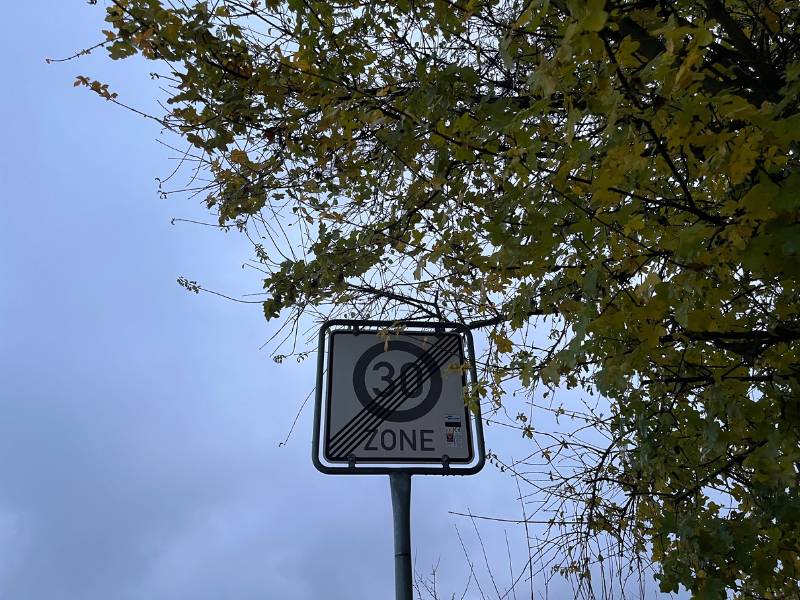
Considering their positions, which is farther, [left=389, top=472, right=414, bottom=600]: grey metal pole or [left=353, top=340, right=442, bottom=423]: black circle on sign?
[left=353, top=340, right=442, bottom=423]: black circle on sign

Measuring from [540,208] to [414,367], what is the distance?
2.58 ft

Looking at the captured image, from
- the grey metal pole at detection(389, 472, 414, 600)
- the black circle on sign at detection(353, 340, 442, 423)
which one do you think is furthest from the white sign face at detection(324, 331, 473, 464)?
Answer: the grey metal pole at detection(389, 472, 414, 600)

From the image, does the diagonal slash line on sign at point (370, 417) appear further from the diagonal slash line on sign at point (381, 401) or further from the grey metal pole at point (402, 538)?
the grey metal pole at point (402, 538)

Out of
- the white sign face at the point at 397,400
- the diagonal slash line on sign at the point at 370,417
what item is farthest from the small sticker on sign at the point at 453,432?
the diagonal slash line on sign at the point at 370,417

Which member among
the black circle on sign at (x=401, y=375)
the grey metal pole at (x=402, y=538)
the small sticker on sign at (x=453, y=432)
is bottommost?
the grey metal pole at (x=402, y=538)

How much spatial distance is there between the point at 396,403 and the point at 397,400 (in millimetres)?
13

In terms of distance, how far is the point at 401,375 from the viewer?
248 centimetres

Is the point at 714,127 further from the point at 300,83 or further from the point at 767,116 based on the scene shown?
the point at 300,83

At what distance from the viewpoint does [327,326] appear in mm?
2604

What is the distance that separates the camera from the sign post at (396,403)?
7.43ft

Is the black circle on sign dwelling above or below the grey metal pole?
above

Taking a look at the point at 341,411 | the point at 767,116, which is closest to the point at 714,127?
the point at 767,116

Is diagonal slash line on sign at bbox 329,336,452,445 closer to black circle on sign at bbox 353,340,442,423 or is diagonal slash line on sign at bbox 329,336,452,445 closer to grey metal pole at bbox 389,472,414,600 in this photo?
black circle on sign at bbox 353,340,442,423

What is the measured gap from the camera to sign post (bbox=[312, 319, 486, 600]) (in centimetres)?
227
